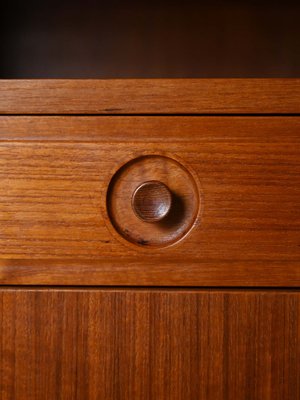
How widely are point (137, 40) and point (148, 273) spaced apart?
0.48 meters

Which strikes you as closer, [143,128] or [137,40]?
[143,128]

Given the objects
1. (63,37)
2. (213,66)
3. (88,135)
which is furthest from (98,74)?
(88,135)

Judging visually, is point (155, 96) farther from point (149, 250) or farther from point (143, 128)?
point (149, 250)

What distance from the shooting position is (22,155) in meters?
0.42

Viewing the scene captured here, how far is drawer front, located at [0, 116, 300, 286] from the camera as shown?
1.38 ft

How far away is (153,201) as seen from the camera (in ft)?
1.40

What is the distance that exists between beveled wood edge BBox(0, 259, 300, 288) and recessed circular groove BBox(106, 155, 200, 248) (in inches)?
1.0

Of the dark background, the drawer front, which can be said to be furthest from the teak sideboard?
the dark background

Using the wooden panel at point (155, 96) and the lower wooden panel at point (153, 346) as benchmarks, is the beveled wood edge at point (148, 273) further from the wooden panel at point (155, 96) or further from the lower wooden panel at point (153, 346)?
the wooden panel at point (155, 96)

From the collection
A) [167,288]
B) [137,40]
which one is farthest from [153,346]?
[137,40]

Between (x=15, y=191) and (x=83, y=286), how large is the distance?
0.10 metres

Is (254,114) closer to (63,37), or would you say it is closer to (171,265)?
(171,265)

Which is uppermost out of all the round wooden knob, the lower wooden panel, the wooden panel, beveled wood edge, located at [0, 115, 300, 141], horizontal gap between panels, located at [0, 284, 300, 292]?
the wooden panel

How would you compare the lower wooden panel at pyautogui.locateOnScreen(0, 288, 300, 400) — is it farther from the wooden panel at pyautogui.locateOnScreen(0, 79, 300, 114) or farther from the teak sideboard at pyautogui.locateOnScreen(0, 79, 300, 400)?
the wooden panel at pyautogui.locateOnScreen(0, 79, 300, 114)
